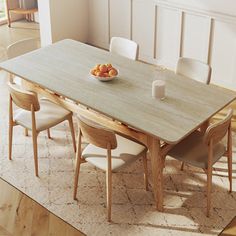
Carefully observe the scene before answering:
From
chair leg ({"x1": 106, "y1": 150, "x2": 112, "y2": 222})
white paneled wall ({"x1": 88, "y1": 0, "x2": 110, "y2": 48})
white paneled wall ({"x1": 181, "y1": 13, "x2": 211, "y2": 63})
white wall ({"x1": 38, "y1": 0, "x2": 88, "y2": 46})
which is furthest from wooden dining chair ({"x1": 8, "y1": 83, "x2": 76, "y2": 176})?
white paneled wall ({"x1": 88, "y1": 0, "x2": 110, "y2": 48})

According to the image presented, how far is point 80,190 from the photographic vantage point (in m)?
3.97

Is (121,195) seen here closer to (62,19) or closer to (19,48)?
(19,48)

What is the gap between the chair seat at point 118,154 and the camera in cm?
358

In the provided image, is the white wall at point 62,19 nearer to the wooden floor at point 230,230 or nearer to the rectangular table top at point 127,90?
the rectangular table top at point 127,90

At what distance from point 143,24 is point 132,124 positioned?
107 inches

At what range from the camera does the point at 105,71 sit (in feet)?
13.0

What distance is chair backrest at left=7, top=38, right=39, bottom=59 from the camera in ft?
15.3

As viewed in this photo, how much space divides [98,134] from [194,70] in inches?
47.0

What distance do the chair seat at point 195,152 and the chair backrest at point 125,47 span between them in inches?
45.3

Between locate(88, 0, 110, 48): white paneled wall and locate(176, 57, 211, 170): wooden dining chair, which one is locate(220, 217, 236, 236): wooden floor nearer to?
locate(176, 57, 211, 170): wooden dining chair

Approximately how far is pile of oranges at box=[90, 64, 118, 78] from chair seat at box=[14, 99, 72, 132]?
17.3 inches

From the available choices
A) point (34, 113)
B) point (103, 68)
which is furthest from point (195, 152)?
point (34, 113)

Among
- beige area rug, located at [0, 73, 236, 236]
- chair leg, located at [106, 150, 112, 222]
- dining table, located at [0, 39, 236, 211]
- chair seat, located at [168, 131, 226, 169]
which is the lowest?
beige area rug, located at [0, 73, 236, 236]

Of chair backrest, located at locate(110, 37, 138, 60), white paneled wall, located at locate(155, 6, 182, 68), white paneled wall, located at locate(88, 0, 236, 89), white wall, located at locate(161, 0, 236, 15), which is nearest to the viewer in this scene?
chair backrest, located at locate(110, 37, 138, 60)
